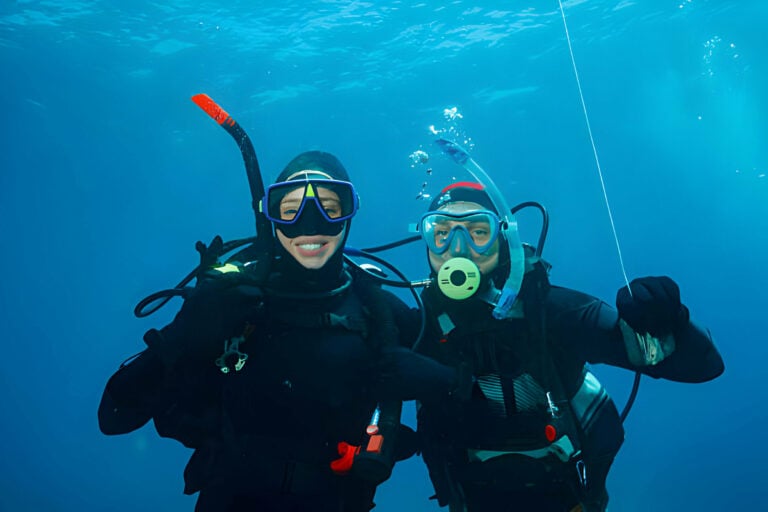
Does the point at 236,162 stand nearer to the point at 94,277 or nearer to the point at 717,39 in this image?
the point at 717,39

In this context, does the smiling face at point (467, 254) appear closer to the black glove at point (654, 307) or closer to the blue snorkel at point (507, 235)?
the blue snorkel at point (507, 235)

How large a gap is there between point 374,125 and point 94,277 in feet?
224

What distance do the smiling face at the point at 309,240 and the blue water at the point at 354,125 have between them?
15.7 metres

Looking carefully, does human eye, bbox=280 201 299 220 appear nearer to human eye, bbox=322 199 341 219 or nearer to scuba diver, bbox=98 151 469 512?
scuba diver, bbox=98 151 469 512

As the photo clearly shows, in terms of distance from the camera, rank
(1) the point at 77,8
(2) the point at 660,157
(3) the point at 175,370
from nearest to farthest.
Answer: (3) the point at 175,370
(1) the point at 77,8
(2) the point at 660,157

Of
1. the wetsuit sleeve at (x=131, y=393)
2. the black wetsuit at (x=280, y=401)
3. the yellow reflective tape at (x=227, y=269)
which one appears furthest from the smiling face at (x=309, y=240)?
the wetsuit sleeve at (x=131, y=393)

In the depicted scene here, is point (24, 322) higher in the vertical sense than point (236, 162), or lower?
lower

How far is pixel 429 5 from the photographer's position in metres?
17.4

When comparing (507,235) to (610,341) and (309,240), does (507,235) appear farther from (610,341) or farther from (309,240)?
(309,240)

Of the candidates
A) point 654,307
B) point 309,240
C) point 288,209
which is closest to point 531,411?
point 654,307

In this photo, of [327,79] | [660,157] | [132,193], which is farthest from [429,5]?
[660,157]

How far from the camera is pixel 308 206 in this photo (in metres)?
3.42

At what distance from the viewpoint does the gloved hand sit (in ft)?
9.18

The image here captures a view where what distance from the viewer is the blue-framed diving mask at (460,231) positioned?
3.82 m
